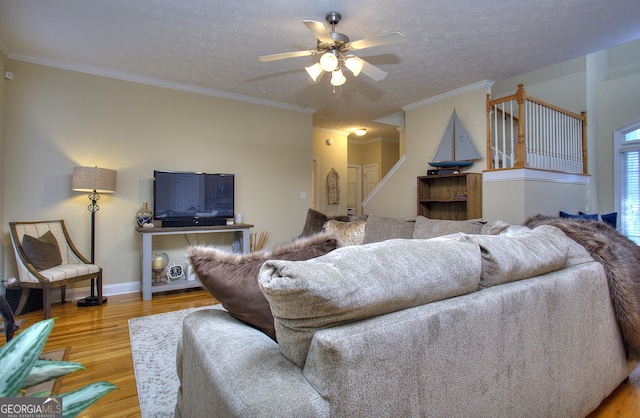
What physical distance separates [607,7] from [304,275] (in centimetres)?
345

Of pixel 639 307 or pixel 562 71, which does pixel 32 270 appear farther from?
pixel 562 71

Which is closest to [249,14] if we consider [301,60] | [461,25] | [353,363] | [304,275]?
[301,60]

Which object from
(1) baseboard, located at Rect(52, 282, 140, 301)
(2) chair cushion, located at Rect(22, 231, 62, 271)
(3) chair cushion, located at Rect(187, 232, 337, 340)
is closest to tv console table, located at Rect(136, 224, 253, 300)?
(1) baseboard, located at Rect(52, 282, 140, 301)

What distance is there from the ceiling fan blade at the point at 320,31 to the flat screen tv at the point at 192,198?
249 cm

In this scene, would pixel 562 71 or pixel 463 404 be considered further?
pixel 562 71

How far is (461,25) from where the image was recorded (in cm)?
282

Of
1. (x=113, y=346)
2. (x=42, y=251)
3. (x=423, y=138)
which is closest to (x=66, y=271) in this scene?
(x=42, y=251)

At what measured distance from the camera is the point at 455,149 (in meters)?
4.41

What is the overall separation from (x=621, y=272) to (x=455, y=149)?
310 cm

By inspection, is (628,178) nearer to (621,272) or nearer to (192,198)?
(621,272)

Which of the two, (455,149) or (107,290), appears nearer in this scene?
(107,290)

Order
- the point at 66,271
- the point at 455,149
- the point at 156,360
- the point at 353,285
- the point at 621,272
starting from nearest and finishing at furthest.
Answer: the point at 353,285
the point at 621,272
the point at 156,360
the point at 66,271
the point at 455,149

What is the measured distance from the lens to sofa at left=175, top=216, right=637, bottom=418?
0.72m
